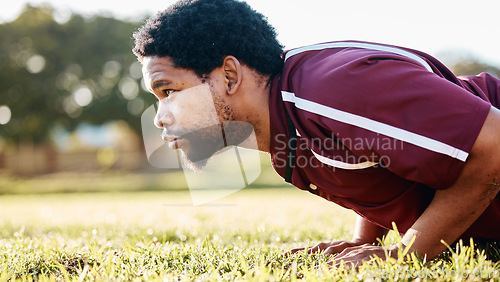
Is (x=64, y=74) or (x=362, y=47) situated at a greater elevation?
(x=64, y=74)

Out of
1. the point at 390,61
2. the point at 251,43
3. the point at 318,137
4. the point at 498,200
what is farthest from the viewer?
the point at 251,43

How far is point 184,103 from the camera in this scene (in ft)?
7.68

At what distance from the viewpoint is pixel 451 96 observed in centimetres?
182

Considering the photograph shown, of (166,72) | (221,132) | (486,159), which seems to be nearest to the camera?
(486,159)

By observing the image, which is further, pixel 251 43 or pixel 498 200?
pixel 251 43

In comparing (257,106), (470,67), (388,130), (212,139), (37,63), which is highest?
(37,63)

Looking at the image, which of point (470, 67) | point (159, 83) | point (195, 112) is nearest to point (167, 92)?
point (159, 83)

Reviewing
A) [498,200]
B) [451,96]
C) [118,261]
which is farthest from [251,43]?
[498,200]

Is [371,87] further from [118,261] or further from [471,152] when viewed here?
[118,261]

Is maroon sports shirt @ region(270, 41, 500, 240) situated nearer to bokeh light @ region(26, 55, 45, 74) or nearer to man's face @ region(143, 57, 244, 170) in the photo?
man's face @ region(143, 57, 244, 170)

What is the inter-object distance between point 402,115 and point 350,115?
20 cm

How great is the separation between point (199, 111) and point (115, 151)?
31.1 metres

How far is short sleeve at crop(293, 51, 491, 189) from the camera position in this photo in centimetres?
180

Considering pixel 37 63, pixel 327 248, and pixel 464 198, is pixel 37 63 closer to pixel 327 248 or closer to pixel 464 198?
pixel 327 248
